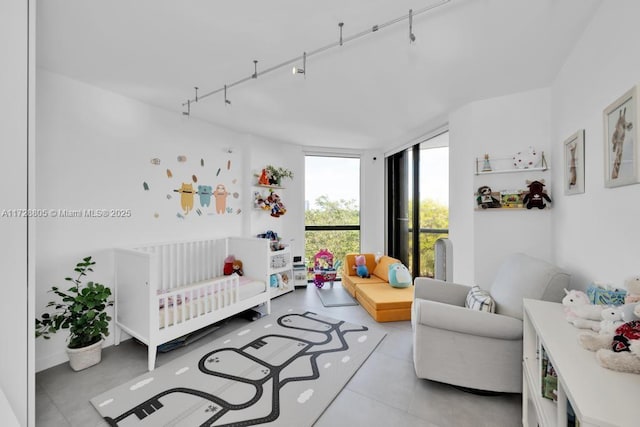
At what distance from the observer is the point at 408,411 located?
67.1 inches

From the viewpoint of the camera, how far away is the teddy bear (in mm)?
899

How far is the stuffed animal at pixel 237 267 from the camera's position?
11.3 ft

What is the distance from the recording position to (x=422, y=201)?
381cm

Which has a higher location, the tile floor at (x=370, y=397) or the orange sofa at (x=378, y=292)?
the orange sofa at (x=378, y=292)

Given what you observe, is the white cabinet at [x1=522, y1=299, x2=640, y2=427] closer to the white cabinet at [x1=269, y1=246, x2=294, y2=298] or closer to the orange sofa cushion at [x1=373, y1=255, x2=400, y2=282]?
the orange sofa cushion at [x1=373, y1=255, x2=400, y2=282]

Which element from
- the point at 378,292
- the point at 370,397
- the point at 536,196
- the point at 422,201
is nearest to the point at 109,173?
the point at 370,397

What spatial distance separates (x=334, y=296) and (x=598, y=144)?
3.16 metres

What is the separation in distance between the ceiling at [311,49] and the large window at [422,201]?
2.75 feet

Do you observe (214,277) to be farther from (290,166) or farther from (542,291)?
(542,291)

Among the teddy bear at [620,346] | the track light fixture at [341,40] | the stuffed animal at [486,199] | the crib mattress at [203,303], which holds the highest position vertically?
the track light fixture at [341,40]

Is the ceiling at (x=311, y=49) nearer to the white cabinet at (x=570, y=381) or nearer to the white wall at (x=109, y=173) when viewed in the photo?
the white wall at (x=109, y=173)

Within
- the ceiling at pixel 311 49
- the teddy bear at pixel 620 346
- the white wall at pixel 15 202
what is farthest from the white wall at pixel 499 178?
the white wall at pixel 15 202

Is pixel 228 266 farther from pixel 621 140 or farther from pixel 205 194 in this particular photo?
pixel 621 140

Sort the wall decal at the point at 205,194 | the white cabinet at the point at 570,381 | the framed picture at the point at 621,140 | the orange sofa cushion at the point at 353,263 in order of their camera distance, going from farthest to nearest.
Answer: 1. the orange sofa cushion at the point at 353,263
2. the wall decal at the point at 205,194
3. the framed picture at the point at 621,140
4. the white cabinet at the point at 570,381
